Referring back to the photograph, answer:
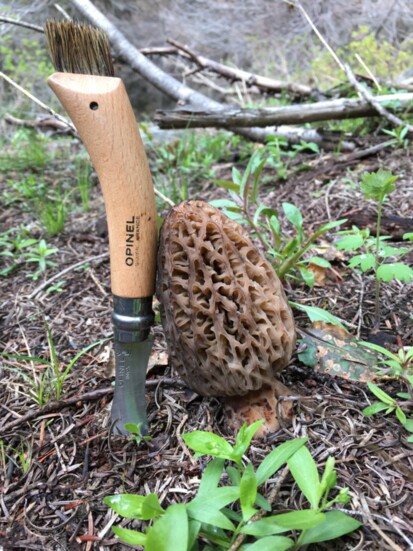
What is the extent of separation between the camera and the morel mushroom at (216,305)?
128 centimetres

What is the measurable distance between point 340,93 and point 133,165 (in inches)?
137

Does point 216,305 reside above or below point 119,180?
below

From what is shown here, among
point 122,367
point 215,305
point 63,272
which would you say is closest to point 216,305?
point 215,305

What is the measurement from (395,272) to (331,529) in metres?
0.88

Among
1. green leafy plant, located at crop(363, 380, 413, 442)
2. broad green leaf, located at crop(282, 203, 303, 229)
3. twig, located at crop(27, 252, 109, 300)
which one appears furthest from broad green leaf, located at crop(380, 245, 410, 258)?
twig, located at crop(27, 252, 109, 300)

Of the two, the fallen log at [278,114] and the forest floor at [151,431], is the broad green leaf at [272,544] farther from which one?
the fallen log at [278,114]

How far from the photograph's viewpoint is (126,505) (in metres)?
1.01

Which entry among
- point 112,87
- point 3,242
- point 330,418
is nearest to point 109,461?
point 330,418

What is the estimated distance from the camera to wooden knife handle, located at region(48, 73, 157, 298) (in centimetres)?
113

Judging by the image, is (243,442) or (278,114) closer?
(243,442)

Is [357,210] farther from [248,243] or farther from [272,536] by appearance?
[272,536]

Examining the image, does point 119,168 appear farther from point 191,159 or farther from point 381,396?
point 191,159

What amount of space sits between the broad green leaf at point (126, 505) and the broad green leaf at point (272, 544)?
0.26m

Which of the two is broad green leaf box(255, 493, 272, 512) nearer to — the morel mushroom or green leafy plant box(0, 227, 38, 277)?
the morel mushroom
